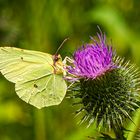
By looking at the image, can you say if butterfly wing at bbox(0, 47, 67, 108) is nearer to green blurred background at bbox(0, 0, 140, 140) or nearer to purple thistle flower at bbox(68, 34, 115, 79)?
purple thistle flower at bbox(68, 34, 115, 79)

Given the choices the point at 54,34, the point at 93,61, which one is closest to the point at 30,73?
the point at 93,61

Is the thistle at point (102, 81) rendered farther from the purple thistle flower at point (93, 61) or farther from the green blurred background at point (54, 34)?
the green blurred background at point (54, 34)

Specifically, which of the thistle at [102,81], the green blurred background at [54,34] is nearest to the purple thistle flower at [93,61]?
the thistle at [102,81]

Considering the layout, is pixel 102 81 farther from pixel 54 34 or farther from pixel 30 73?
pixel 54 34

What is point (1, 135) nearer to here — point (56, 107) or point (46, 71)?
point (56, 107)

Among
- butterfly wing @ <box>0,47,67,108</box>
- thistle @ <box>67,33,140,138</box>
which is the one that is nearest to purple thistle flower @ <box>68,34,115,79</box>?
thistle @ <box>67,33,140,138</box>

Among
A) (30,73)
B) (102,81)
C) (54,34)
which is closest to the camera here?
(102,81)
